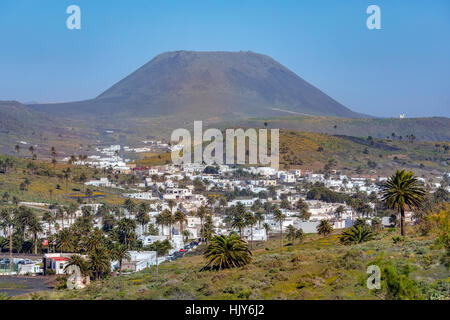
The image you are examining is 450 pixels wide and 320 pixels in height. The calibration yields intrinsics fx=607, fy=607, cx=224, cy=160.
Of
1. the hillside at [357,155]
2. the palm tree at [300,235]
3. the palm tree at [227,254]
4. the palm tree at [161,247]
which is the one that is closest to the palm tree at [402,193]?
the palm tree at [227,254]

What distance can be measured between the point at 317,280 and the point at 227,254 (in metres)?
6.69

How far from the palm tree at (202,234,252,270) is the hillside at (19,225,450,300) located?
2.10 ft

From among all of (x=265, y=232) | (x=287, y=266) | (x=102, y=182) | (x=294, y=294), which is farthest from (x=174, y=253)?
(x=102, y=182)

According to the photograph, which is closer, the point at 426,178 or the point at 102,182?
the point at 102,182

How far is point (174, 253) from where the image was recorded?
62.5 meters

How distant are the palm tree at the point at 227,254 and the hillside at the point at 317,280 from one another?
64 cm

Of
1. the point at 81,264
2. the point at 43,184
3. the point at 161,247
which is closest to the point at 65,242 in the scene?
the point at 161,247

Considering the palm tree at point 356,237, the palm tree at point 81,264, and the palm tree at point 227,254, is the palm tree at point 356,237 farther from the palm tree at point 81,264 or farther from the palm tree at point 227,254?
the palm tree at point 81,264

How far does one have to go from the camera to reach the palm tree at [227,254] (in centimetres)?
2950

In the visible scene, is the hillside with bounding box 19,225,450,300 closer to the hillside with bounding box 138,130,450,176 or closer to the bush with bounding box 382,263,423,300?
the bush with bounding box 382,263,423,300

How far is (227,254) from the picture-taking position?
29.6 metres
